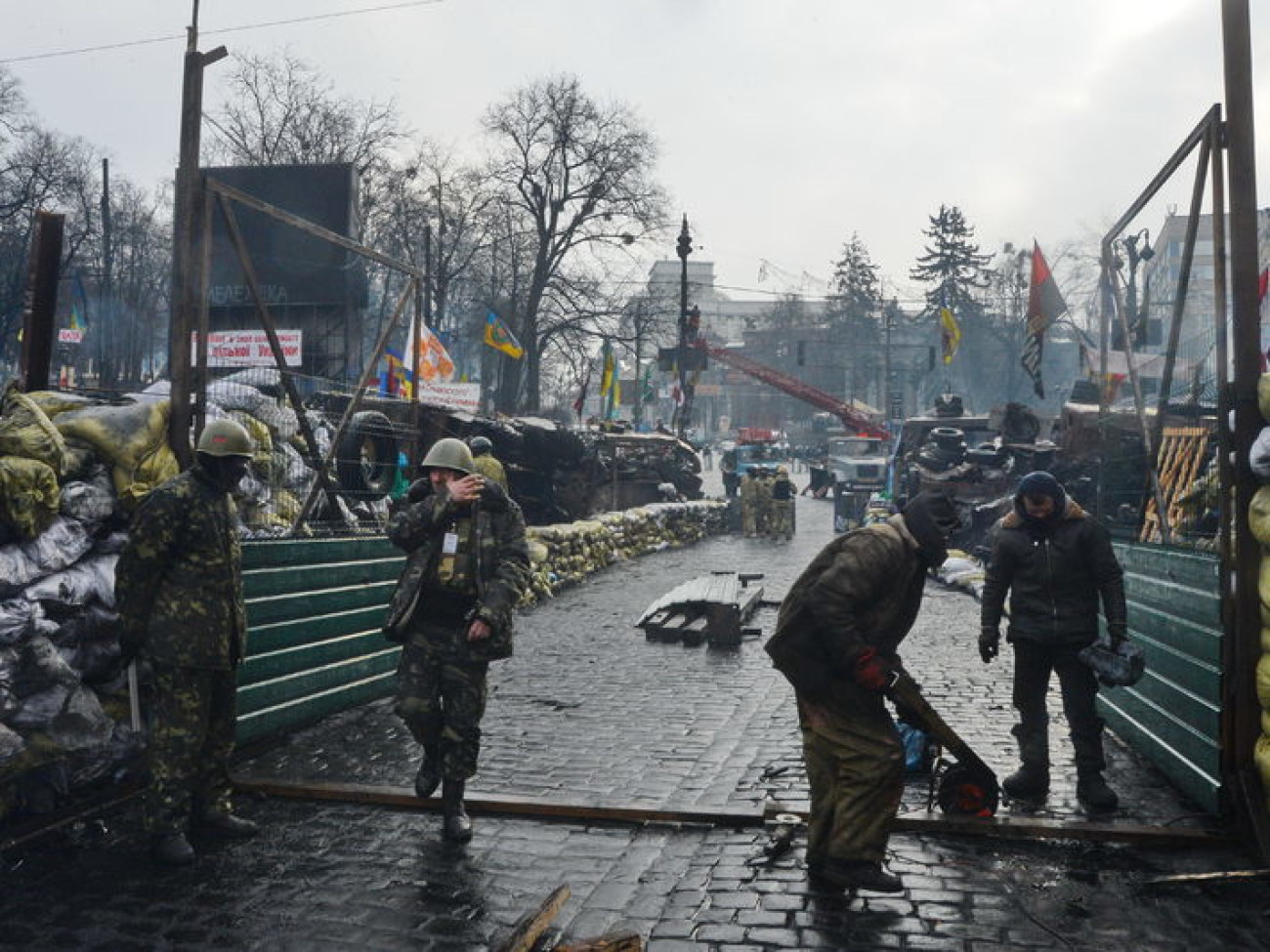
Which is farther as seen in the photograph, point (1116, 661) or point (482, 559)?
point (1116, 661)

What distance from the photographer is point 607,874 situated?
14.2ft

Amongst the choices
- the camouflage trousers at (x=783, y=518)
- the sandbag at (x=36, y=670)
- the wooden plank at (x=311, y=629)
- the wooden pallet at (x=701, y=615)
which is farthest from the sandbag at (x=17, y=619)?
the camouflage trousers at (x=783, y=518)

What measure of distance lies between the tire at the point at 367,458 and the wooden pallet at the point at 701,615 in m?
3.76

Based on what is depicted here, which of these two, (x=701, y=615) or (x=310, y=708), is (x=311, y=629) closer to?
(x=310, y=708)

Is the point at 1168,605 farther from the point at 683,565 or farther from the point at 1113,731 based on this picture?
the point at 683,565

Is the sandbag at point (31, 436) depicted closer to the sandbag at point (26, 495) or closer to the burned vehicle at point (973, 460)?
the sandbag at point (26, 495)

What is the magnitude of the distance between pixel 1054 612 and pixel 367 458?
5.43 m

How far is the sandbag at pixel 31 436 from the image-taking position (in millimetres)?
5027

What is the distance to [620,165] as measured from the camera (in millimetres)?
40281

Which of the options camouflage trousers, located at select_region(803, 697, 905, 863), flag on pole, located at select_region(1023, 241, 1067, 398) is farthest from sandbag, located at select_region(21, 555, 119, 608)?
flag on pole, located at select_region(1023, 241, 1067, 398)

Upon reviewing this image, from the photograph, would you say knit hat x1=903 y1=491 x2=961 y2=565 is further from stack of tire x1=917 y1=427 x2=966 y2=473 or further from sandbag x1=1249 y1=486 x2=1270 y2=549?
stack of tire x1=917 y1=427 x2=966 y2=473

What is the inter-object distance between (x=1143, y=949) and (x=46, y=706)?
4.56 meters

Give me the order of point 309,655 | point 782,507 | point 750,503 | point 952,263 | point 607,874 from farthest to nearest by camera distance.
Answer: point 952,263, point 750,503, point 782,507, point 309,655, point 607,874

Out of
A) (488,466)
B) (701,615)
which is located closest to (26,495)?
(701,615)
